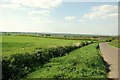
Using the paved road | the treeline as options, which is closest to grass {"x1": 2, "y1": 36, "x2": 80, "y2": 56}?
the treeline

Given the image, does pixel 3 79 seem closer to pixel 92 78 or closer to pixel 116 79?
pixel 92 78

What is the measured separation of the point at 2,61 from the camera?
1198 cm

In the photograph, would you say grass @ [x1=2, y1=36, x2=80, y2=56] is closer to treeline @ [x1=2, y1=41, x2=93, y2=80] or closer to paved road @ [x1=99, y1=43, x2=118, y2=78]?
treeline @ [x1=2, y1=41, x2=93, y2=80]

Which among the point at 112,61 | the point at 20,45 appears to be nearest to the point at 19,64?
the point at 112,61

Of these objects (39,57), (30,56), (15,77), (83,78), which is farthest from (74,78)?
(39,57)

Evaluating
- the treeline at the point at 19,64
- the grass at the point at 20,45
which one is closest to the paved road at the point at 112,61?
the treeline at the point at 19,64

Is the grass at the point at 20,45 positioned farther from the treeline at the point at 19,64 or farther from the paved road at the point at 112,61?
the paved road at the point at 112,61

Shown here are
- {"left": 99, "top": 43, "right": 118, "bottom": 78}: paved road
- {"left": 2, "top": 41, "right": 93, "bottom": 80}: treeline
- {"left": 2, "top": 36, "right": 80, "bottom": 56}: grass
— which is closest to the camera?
{"left": 2, "top": 41, "right": 93, "bottom": 80}: treeline

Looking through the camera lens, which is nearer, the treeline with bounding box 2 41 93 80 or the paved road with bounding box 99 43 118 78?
the treeline with bounding box 2 41 93 80

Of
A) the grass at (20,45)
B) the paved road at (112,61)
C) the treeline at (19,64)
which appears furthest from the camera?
Result: the grass at (20,45)

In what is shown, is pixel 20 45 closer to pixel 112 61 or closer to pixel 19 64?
pixel 112 61

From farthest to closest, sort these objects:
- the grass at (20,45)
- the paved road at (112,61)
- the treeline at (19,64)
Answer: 1. the grass at (20,45)
2. the paved road at (112,61)
3. the treeline at (19,64)

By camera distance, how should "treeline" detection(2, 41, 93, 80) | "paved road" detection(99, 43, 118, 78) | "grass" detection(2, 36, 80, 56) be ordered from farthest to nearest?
"grass" detection(2, 36, 80, 56), "paved road" detection(99, 43, 118, 78), "treeline" detection(2, 41, 93, 80)

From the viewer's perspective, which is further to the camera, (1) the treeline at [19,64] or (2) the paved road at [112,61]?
(2) the paved road at [112,61]
